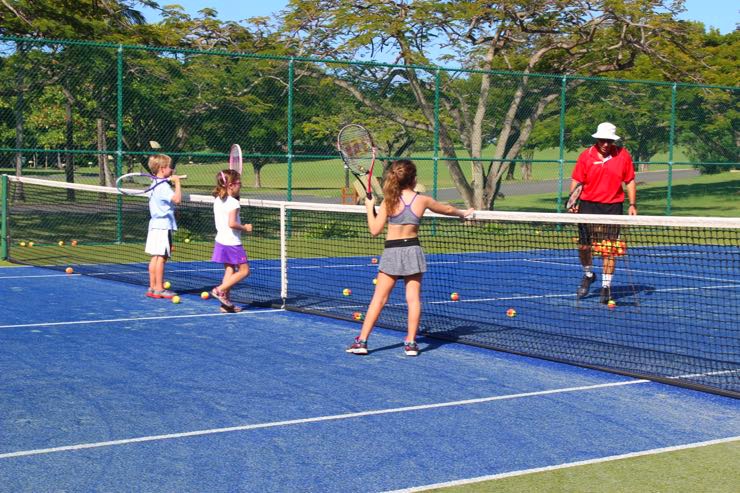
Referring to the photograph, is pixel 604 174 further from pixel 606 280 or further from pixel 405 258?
pixel 405 258

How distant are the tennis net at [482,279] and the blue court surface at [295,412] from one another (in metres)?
0.83

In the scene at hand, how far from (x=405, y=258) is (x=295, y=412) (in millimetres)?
2035

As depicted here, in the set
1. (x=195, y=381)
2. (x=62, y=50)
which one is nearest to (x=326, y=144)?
→ (x=62, y=50)

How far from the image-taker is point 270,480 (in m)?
4.80

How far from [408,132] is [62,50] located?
796cm

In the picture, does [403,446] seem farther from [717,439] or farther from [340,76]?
[340,76]

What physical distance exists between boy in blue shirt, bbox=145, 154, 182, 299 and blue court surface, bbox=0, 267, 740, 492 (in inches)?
74.5

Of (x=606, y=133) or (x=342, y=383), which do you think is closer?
(x=342, y=383)

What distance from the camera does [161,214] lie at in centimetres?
1091

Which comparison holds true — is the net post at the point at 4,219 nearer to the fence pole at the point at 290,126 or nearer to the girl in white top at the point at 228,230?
the fence pole at the point at 290,126

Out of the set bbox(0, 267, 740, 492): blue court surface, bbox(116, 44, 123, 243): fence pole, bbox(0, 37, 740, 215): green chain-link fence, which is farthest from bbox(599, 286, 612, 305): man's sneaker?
bbox(116, 44, 123, 243): fence pole

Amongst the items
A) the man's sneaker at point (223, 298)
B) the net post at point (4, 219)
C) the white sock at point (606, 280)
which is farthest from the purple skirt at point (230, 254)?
the net post at point (4, 219)

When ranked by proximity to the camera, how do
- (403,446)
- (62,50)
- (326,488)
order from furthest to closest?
(62,50) → (403,446) → (326,488)

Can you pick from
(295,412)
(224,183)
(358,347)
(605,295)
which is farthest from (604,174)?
(295,412)
